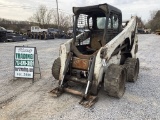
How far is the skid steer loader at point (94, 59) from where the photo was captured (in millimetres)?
4688

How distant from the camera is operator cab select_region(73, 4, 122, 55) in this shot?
214 inches

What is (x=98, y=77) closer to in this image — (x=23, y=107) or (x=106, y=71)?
(x=106, y=71)

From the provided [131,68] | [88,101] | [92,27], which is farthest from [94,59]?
[131,68]

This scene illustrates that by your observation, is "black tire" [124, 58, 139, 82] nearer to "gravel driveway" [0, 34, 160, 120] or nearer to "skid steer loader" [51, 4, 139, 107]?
"skid steer loader" [51, 4, 139, 107]

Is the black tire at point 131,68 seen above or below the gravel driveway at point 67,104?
above

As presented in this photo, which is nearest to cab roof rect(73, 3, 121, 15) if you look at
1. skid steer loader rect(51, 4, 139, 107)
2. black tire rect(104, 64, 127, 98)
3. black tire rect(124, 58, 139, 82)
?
skid steer loader rect(51, 4, 139, 107)

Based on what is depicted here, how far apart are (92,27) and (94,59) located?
1704mm

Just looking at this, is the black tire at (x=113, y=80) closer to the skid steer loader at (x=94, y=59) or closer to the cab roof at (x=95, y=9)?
the skid steer loader at (x=94, y=59)

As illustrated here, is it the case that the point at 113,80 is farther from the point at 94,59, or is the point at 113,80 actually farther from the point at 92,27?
the point at 92,27

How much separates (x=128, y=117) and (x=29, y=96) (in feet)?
8.21

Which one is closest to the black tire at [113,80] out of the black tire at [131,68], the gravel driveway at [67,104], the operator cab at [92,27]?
the gravel driveway at [67,104]

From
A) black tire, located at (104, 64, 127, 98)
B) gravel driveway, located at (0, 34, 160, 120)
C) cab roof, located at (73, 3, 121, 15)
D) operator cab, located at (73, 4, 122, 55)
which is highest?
cab roof, located at (73, 3, 121, 15)

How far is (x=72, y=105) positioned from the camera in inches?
179

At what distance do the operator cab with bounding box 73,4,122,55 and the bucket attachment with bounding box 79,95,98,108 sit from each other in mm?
1553
